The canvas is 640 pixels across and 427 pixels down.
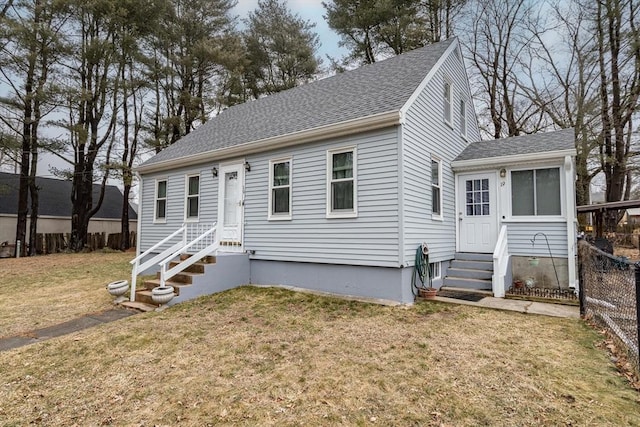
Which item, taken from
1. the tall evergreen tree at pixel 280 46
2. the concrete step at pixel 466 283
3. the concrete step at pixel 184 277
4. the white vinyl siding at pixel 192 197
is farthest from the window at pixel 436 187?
the tall evergreen tree at pixel 280 46

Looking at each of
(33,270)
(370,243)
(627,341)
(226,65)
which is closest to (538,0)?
(226,65)

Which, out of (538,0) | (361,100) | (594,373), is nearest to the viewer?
(594,373)

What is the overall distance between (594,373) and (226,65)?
68.0 ft

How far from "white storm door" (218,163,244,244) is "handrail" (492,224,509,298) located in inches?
239

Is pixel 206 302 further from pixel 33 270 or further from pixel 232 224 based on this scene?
pixel 33 270

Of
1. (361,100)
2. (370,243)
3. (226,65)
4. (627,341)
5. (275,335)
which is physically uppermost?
(226,65)

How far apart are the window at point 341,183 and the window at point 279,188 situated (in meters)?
1.18

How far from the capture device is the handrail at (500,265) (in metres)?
7.02

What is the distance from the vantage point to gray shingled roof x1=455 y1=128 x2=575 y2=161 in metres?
7.80

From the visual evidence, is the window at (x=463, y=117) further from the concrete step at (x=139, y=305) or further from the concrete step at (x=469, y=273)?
the concrete step at (x=139, y=305)

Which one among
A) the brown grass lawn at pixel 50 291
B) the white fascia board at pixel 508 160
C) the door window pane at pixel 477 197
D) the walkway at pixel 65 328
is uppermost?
the white fascia board at pixel 508 160

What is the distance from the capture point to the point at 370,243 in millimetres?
6746

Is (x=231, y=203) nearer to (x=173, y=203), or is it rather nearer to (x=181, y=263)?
(x=181, y=263)

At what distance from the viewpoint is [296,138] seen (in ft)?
25.6
